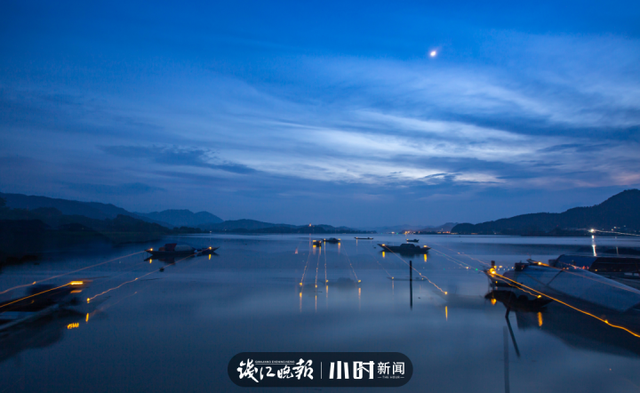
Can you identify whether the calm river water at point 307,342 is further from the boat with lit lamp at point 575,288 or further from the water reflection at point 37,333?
the boat with lit lamp at point 575,288

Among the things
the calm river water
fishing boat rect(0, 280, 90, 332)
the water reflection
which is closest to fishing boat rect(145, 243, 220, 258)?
the calm river water

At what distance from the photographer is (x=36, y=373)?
11.4 meters

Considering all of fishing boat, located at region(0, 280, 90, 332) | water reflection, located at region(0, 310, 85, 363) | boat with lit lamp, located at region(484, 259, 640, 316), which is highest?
boat with lit lamp, located at region(484, 259, 640, 316)

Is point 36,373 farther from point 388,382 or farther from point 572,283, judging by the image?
point 572,283

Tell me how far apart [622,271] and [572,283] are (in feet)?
78.0

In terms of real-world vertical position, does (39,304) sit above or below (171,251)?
above

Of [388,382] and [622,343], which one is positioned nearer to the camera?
[388,382]

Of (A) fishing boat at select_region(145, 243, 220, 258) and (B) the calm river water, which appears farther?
(A) fishing boat at select_region(145, 243, 220, 258)

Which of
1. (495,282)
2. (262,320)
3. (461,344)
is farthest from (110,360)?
(495,282)

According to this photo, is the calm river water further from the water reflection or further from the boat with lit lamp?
the boat with lit lamp

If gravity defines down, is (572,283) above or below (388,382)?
above

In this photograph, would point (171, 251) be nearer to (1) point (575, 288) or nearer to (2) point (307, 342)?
(2) point (307, 342)

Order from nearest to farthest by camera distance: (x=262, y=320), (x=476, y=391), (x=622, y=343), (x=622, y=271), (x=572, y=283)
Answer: (x=476, y=391) < (x=622, y=343) < (x=262, y=320) < (x=572, y=283) < (x=622, y=271)

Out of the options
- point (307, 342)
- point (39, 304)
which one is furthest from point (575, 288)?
point (39, 304)
